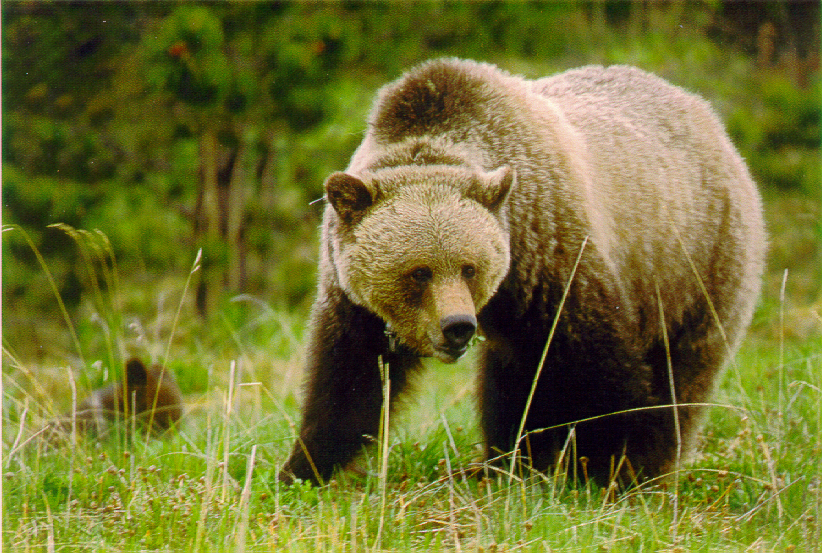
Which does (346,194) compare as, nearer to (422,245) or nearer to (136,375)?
(422,245)

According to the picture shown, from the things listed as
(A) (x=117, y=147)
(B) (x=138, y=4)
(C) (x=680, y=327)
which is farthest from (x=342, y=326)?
(A) (x=117, y=147)

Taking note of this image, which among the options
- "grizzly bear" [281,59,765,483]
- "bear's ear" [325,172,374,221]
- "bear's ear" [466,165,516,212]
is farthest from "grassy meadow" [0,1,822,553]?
"bear's ear" [466,165,516,212]

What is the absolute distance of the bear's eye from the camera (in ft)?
10.9

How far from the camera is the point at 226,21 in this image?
663 centimetres

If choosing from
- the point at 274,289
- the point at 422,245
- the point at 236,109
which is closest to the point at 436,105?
the point at 422,245

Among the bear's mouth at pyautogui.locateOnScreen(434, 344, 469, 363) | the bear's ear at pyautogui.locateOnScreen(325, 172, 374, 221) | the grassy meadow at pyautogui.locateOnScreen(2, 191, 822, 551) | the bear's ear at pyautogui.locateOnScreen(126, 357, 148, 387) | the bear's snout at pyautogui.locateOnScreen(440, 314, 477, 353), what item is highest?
the bear's ear at pyautogui.locateOnScreen(325, 172, 374, 221)

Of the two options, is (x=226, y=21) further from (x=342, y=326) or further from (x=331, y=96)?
(x=342, y=326)

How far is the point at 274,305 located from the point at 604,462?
5647 millimetres

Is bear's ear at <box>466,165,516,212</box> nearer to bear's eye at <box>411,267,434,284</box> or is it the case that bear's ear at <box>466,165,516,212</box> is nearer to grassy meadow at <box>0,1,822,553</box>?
bear's eye at <box>411,267,434,284</box>

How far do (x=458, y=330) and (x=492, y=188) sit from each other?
68 cm

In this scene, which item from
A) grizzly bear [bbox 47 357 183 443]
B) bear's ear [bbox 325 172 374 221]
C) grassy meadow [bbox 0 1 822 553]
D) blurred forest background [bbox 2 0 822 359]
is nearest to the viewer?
grassy meadow [bbox 0 1 822 553]

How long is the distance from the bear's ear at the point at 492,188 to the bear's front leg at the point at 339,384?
0.74 meters

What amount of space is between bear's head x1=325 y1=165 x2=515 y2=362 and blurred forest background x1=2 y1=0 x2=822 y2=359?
167 centimetres

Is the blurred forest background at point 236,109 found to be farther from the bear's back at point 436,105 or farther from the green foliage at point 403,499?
the bear's back at point 436,105
